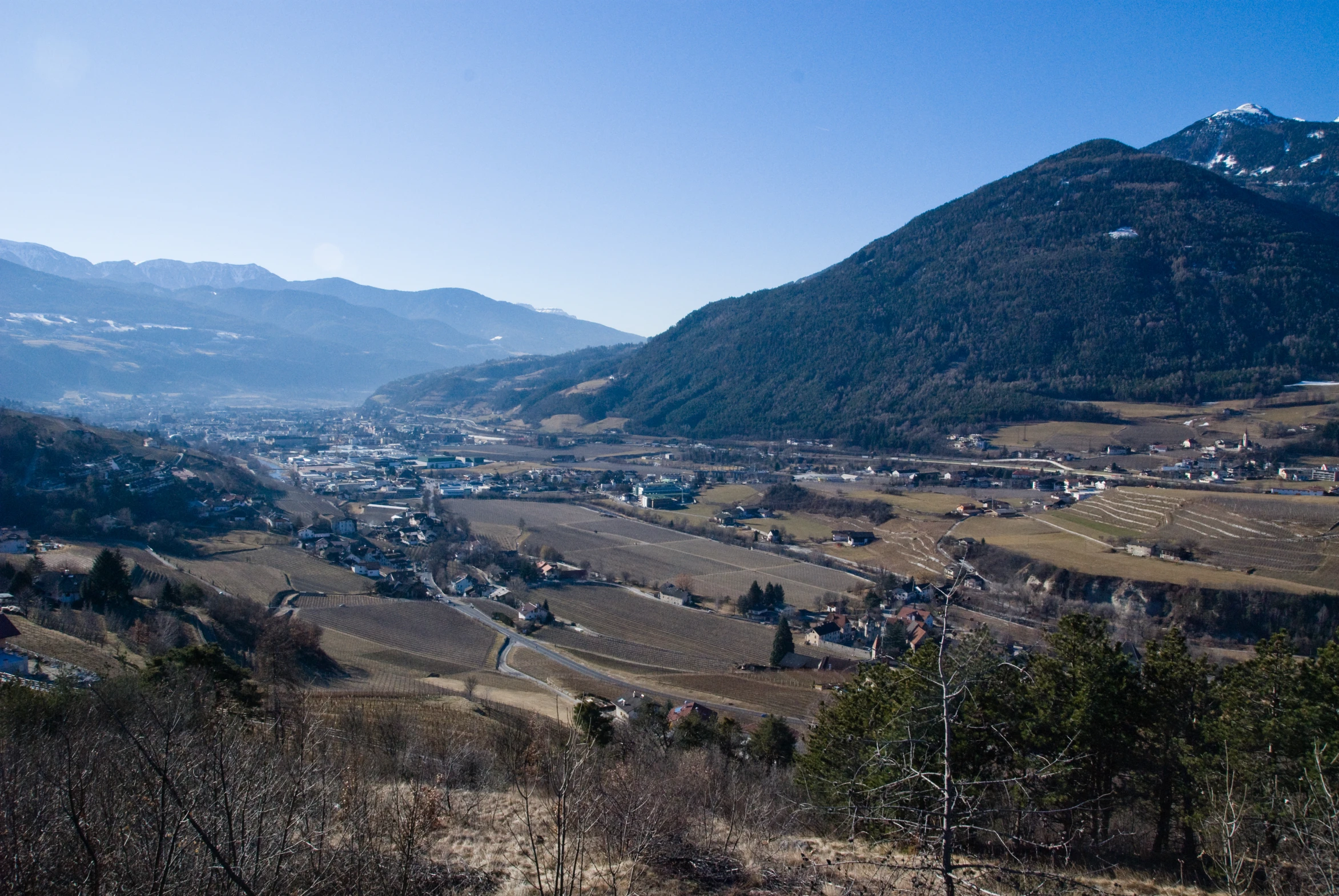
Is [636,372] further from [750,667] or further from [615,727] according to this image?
[615,727]

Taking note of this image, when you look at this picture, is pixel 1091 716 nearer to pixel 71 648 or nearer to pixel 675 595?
pixel 71 648

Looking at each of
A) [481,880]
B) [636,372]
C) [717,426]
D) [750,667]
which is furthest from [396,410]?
[481,880]

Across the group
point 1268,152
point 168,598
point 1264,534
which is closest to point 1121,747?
point 168,598

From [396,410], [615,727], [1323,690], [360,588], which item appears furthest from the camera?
[396,410]

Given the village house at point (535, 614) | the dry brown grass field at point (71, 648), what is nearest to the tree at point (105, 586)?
the dry brown grass field at point (71, 648)

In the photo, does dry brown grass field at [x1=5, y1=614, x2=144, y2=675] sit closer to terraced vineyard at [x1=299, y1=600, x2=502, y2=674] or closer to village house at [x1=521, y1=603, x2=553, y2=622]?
terraced vineyard at [x1=299, y1=600, x2=502, y2=674]

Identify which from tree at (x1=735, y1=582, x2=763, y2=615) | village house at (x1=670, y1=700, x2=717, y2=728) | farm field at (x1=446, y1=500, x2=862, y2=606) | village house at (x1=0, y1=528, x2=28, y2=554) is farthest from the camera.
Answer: farm field at (x1=446, y1=500, x2=862, y2=606)

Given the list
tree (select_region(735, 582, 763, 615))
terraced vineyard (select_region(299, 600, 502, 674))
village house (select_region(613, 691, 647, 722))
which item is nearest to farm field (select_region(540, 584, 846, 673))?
tree (select_region(735, 582, 763, 615))
